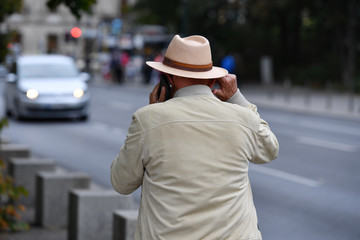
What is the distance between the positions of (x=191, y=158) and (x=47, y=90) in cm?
1639

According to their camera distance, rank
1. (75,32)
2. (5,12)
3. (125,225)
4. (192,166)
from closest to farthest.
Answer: (192,166) → (125,225) → (5,12) → (75,32)

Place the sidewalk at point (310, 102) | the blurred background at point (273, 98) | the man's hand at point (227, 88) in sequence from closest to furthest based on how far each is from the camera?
the man's hand at point (227, 88), the blurred background at point (273, 98), the sidewalk at point (310, 102)

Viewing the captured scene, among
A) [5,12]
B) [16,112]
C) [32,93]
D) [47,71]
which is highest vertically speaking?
[5,12]

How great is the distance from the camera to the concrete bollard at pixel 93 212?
6.61 m

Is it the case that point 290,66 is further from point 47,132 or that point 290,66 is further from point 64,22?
point 64,22

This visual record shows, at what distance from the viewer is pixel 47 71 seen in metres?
20.5

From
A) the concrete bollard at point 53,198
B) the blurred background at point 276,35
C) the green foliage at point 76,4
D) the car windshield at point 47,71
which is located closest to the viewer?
the green foliage at point 76,4

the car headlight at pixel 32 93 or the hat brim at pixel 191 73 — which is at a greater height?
the hat brim at pixel 191 73

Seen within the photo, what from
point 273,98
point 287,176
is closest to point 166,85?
point 287,176

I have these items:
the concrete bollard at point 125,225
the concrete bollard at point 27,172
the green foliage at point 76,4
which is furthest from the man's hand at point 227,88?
the concrete bollard at point 27,172

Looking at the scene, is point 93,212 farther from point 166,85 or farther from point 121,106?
point 121,106

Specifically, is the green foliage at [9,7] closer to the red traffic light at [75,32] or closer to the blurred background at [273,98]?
the blurred background at [273,98]

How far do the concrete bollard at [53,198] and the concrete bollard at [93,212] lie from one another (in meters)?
0.89

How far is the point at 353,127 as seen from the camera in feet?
67.3
